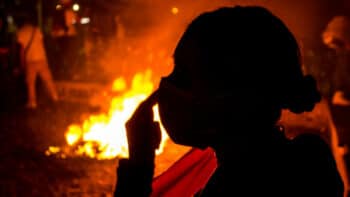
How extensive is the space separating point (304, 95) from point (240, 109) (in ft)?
0.63

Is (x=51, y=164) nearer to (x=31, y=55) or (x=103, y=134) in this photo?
(x=103, y=134)

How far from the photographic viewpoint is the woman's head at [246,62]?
133 centimetres

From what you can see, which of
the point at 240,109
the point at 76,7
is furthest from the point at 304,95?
the point at 76,7

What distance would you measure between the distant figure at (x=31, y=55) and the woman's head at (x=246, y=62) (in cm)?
1030

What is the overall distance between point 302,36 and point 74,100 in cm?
637

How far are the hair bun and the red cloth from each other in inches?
31.0

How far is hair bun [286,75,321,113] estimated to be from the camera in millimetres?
1389

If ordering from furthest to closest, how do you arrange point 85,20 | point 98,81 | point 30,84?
point 85,20 < point 98,81 < point 30,84

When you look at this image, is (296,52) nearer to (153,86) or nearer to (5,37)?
(153,86)

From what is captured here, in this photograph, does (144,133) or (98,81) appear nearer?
(144,133)

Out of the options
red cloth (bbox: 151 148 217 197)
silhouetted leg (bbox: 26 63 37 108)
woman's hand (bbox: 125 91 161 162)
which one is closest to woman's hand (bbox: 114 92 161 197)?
woman's hand (bbox: 125 91 161 162)

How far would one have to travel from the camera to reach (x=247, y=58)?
4.36 ft

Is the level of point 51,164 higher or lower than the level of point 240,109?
lower

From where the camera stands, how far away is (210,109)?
1.38m
